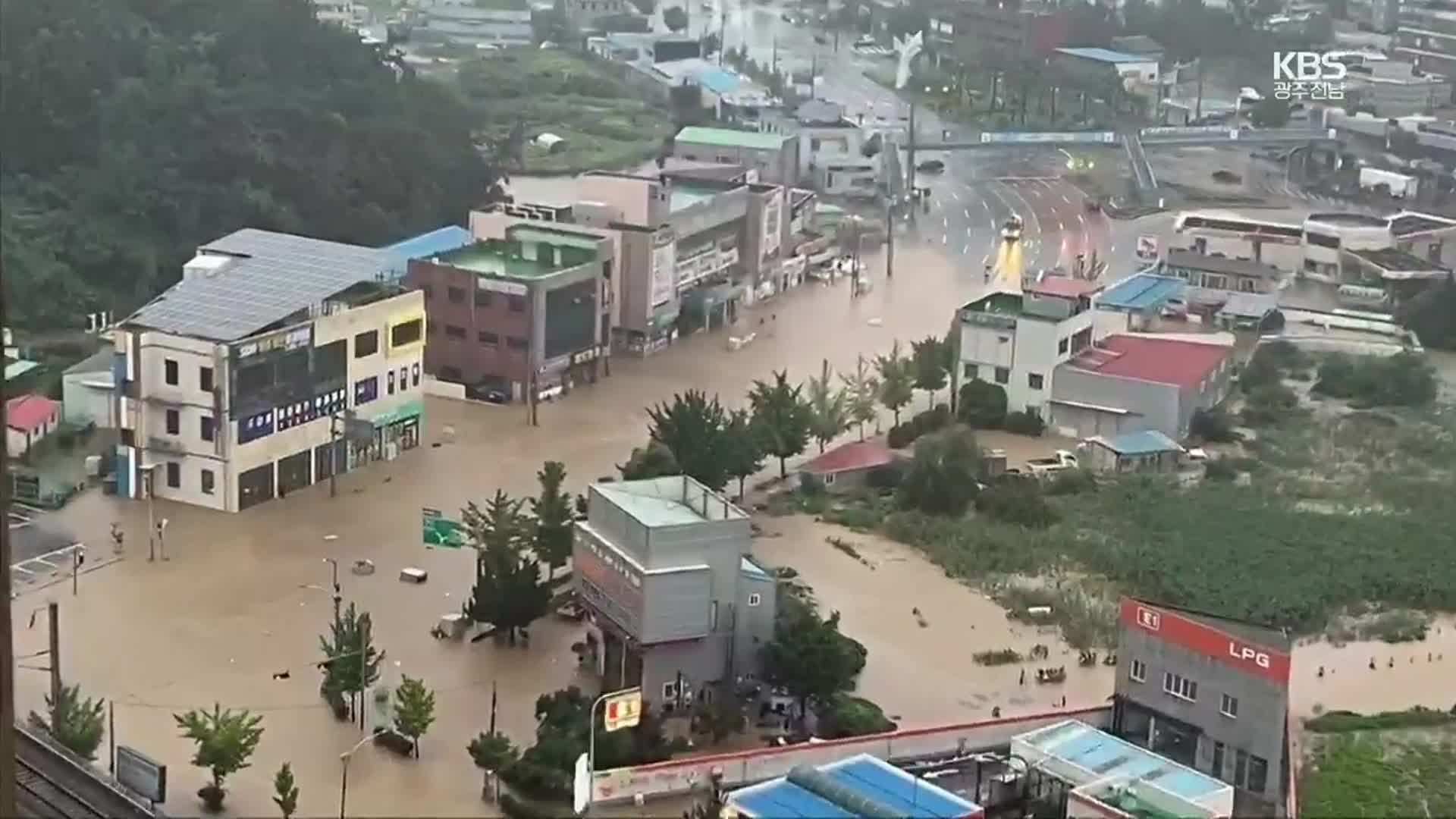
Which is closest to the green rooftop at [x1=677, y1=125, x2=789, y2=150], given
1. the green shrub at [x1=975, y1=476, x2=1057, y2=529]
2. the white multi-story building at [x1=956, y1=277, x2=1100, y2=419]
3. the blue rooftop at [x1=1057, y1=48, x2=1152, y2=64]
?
the blue rooftop at [x1=1057, y1=48, x2=1152, y2=64]

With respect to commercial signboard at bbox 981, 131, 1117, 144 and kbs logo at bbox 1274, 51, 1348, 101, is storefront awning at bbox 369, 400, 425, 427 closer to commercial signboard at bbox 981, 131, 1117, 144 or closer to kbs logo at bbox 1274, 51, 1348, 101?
commercial signboard at bbox 981, 131, 1117, 144

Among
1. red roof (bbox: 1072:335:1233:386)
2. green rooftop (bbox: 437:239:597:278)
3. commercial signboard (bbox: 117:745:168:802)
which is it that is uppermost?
green rooftop (bbox: 437:239:597:278)

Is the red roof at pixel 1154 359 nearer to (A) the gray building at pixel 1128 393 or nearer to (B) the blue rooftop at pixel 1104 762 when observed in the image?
(A) the gray building at pixel 1128 393

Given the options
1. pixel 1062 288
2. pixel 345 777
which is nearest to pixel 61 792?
pixel 345 777

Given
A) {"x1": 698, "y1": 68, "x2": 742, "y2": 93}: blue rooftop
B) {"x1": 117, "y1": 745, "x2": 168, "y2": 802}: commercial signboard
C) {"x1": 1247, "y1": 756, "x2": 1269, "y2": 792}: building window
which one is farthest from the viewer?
{"x1": 698, "y1": 68, "x2": 742, "y2": 93}: blue rooftop

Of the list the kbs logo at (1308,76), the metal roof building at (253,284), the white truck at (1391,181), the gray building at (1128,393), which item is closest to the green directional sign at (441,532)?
the metal roof building at (253,284)

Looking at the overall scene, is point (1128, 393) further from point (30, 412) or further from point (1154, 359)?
point (30, 412)
